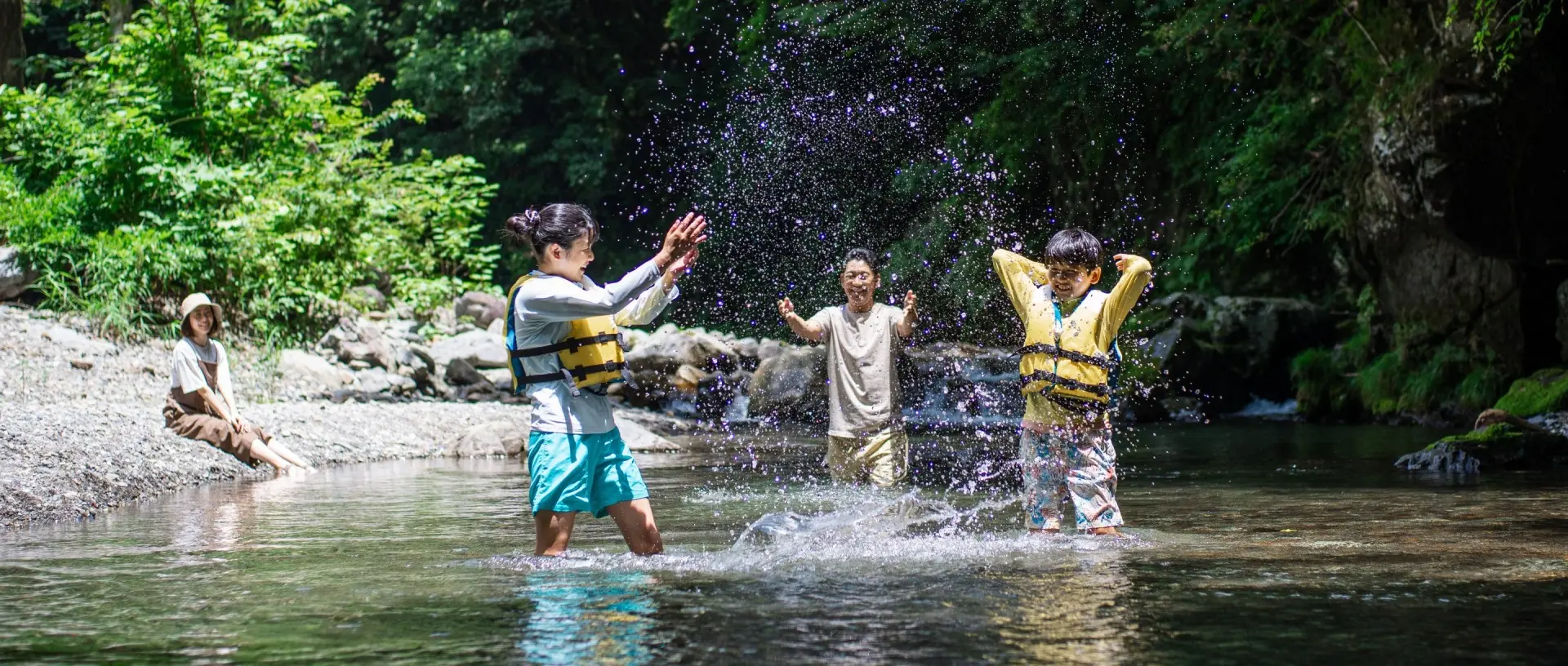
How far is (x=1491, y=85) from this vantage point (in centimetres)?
1750

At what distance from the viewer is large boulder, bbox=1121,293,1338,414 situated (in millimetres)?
22359

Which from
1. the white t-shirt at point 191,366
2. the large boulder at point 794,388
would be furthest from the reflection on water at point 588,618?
the large boulder at point 794,388

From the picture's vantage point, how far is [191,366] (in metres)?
12.0

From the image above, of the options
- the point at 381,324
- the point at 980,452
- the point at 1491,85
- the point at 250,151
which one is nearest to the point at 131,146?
the point at 250,151

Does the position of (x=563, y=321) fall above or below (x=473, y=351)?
below

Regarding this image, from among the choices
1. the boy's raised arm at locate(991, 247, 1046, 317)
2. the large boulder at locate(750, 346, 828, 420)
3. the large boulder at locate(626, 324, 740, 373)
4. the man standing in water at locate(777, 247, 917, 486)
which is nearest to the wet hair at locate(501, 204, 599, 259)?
the boy's raised arm at locate(991, 247, 1046, 317)

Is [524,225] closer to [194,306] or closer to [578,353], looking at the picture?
[578,353]

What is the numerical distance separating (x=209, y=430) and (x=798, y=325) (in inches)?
219

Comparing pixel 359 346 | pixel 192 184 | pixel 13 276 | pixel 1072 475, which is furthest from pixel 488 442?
pixel 1072 475

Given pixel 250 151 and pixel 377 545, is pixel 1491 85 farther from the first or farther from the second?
pixel 250 151

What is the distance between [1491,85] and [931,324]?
35.7ft

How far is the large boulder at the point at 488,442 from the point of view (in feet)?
49.9

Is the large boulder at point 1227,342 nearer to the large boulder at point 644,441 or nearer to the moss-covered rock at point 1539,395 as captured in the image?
the moss-covered rock at point 1539,395

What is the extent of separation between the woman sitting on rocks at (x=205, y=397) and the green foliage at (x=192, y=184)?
23.4 ft
